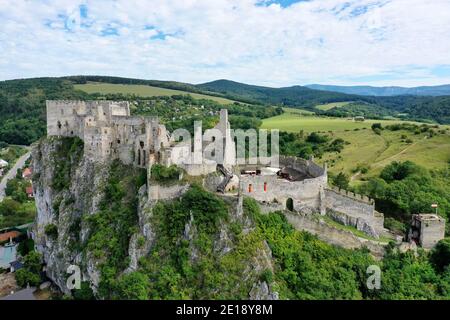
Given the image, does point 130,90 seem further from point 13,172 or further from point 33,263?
point 33,263

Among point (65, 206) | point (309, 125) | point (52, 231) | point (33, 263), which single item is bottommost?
point (33, 263)

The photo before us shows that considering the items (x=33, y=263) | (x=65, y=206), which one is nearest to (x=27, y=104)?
(x=33, y=263)

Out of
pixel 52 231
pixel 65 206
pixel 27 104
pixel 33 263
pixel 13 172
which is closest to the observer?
pixel 65 206

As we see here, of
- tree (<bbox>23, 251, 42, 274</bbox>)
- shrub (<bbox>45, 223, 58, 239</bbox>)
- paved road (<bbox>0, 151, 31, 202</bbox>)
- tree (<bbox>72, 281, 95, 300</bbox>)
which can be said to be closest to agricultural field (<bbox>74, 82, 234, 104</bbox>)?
paved road (<bbox>0, 151, 31, 202</bbox>)

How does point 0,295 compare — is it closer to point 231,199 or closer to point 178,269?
point 178,269

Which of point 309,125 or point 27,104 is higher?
point 27,104

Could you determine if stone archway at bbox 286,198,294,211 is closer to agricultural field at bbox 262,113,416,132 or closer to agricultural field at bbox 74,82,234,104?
agricultural field at bbox 262,113,416,132

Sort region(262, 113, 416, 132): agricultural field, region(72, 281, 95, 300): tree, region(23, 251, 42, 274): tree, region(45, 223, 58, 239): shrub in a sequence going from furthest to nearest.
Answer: region(262, 113, 416, 132): agricultural field, region(23, 251, 42, 274): tree, region(45, 223, 58, 239): shrub, region(72, 281, 95, 300): tree

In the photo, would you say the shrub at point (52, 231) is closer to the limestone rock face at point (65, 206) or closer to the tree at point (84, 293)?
the limestone rock face at point (65, 206)
